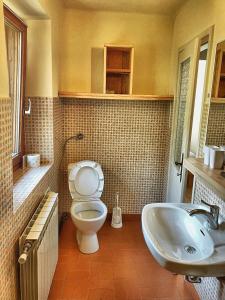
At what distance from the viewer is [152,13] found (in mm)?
2750

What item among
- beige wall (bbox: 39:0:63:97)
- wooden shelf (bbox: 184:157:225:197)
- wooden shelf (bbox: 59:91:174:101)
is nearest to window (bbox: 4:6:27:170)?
beige wall (bbox: 39:0:63:97)

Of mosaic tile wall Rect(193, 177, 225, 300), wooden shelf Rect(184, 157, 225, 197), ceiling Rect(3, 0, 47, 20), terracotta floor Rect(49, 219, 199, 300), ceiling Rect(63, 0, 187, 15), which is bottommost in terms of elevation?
terracotta floor Rect(49, 219, 199, 300)

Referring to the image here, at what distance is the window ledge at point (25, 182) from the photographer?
1.56m

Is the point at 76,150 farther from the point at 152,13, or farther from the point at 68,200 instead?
the point at 152,13

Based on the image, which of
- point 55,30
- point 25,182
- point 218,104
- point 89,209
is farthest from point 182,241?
point 55,30

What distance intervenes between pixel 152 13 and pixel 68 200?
2.50 m

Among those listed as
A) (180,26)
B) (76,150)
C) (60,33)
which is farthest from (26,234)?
(180,26)

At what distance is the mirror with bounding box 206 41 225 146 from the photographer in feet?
5.54

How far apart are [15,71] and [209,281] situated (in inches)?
89.8

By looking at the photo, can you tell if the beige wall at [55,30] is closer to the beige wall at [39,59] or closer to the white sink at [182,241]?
the beige wall at [39,59]

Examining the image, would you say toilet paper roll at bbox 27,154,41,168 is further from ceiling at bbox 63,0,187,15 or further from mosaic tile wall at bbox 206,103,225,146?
ceiling at bbox 63,0,187,15

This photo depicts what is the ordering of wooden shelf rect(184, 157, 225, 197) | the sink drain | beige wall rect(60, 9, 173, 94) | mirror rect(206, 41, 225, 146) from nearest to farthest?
1. wooden shelf rect(184, 157, 225, 197)
2. the sink drain
3. mirror rect(206, 41, 225, 146)
4. beige wall rect(60, 9, 173, 94)

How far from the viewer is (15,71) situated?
206cm

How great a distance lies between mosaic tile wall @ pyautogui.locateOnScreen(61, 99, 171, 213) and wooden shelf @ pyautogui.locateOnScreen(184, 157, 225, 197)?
51.2 inches
